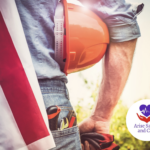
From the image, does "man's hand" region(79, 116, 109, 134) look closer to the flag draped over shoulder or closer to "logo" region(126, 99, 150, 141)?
"logo" region(126, 99, 150, 141)

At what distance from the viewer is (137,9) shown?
763 mm

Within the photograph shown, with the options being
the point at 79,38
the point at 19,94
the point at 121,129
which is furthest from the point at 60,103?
the point at 121,129

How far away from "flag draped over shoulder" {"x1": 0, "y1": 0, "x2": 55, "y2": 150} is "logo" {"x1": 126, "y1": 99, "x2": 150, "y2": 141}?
0.52 m

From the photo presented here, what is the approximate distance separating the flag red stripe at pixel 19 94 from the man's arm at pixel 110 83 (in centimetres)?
39

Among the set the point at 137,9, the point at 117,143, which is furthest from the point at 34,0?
the point at 117,143

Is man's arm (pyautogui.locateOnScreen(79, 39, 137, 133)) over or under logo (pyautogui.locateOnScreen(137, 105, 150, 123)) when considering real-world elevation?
over

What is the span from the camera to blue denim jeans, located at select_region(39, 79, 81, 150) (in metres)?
0.50

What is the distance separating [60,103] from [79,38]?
271mm

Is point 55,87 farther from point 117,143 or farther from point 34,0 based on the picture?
point 117,143

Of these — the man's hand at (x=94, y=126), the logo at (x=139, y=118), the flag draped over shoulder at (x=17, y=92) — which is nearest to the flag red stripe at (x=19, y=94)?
the flag draped over shoulder at (x=17, y=92)

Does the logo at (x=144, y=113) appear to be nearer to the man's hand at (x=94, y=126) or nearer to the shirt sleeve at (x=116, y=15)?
A: the man's hand at (x=94, y=126)

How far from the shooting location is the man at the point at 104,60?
18.9 inches

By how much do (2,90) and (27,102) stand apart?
3.5 inches

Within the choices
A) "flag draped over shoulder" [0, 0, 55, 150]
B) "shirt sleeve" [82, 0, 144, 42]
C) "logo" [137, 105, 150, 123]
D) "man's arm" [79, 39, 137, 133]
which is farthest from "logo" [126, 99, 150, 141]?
"flag draped over shoulder" [0, 0, 55, 150]
